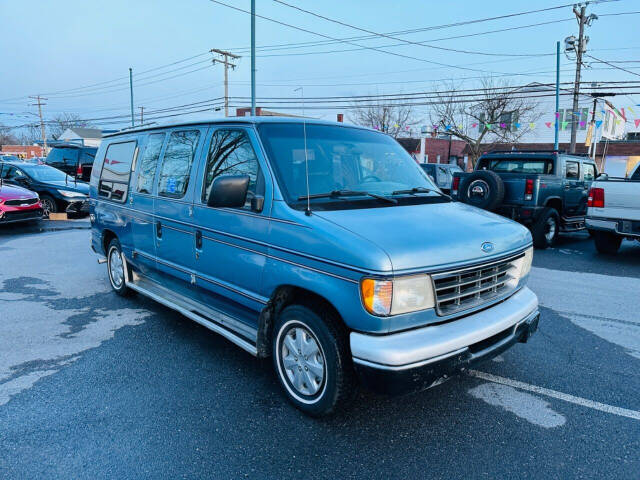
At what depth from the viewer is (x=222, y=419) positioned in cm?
308

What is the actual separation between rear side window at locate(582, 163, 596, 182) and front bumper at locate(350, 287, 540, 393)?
368 inches

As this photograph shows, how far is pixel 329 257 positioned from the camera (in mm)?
2734

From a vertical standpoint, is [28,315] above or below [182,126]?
below

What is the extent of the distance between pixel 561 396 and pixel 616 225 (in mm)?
5920

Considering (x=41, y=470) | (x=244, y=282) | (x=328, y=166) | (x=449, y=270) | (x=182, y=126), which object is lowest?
(x=41, y=470)

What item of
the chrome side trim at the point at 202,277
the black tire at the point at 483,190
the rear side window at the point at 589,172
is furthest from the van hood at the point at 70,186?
the rear side window at the point at 589,172

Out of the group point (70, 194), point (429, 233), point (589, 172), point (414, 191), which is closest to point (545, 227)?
point (589, 172)

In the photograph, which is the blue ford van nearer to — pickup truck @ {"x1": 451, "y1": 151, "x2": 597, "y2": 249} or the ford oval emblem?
the ford oval emblem

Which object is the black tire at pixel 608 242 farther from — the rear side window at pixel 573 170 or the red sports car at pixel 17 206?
the red sports car at pixel 17 206

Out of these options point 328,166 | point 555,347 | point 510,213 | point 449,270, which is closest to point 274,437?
point 449,270

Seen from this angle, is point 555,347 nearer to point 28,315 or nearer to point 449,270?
point 449,270

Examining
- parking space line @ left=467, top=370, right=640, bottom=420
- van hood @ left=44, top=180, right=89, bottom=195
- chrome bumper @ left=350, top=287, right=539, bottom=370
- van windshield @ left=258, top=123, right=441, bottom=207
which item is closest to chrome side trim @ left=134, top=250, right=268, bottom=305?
van windshield @ left=258, top=123, right=441, bottom=207

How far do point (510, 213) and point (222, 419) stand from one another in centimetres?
799

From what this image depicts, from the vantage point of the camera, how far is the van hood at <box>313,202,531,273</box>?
8.72 ft
